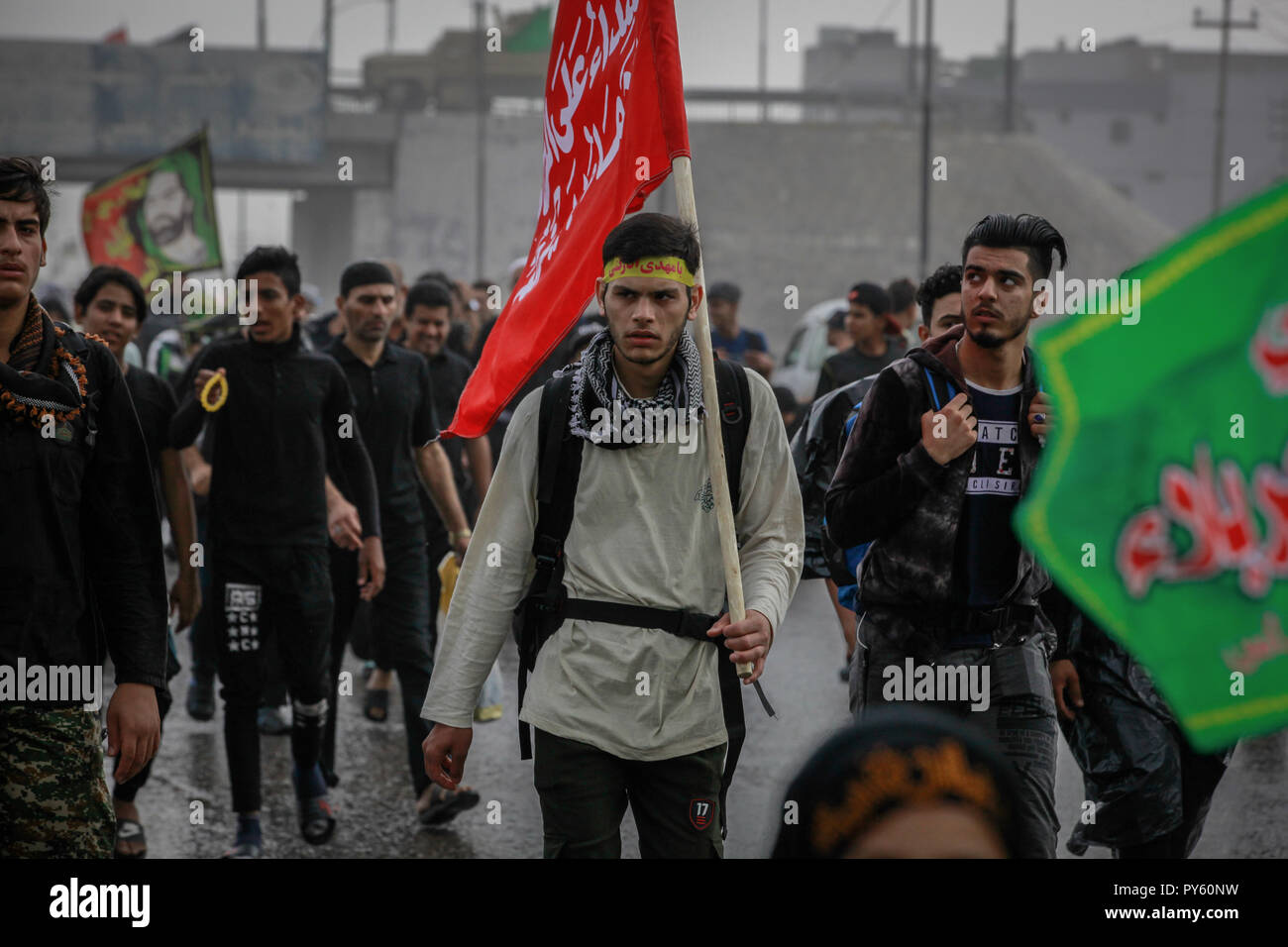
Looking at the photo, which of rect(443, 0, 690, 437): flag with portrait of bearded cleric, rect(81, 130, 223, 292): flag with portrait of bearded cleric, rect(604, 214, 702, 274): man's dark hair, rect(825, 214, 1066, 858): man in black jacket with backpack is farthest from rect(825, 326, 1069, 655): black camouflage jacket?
rect(81, 130, 223, 292): flag with portrait of bearded cleric

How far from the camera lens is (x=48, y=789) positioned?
330cm

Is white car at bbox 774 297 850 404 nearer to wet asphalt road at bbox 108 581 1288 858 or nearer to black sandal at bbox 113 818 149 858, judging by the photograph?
wet asphalt road at bbox 108 581 1288 858

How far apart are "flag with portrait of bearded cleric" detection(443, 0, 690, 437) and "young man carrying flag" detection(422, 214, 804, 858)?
37 cm

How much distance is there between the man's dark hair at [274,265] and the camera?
5.84m

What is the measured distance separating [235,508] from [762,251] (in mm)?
48316

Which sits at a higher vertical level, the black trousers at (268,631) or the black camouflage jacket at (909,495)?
the black camouflage jacket at (909,495)

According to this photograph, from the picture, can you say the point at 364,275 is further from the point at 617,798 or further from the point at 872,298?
the point at 617,798

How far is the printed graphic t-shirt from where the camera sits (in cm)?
378

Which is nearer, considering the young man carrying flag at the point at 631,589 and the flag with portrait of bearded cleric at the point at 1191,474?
the flag with portrait of bearded cleric at the point at 1191,474

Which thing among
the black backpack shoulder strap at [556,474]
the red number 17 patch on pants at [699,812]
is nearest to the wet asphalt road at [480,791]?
the red number 17 patch on pants at [699,812]

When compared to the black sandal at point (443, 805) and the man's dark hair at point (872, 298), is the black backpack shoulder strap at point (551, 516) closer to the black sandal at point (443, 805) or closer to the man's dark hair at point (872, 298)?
the black sandal at point (443, 805)

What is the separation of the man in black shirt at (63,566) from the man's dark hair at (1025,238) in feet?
6.72
